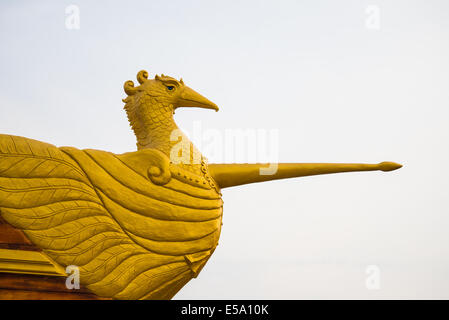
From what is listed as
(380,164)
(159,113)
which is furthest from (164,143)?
(380,164)

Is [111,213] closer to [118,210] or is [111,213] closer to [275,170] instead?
[118,210]

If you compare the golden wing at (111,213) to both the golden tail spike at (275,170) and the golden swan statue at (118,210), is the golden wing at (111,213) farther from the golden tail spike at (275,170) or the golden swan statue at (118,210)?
the golden tail spike at (275,170)

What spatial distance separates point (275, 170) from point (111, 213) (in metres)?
1.33

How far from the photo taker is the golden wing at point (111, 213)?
3609 mm

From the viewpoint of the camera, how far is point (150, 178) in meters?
3.84

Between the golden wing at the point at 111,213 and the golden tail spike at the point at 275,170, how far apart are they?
0.29m

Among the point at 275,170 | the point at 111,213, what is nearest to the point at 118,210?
the point at 111,213

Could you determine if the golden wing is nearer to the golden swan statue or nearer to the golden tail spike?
the golden swan statue

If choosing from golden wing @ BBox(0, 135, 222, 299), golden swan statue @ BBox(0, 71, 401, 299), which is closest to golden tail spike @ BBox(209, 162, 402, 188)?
golden swan statue @ BBox(0, 71, 401, 299)

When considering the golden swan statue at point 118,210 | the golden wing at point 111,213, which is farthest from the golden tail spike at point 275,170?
the golden wing at point 111,213

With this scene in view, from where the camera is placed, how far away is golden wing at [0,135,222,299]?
11.8ft

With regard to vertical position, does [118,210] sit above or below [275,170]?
below

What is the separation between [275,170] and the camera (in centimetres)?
413
